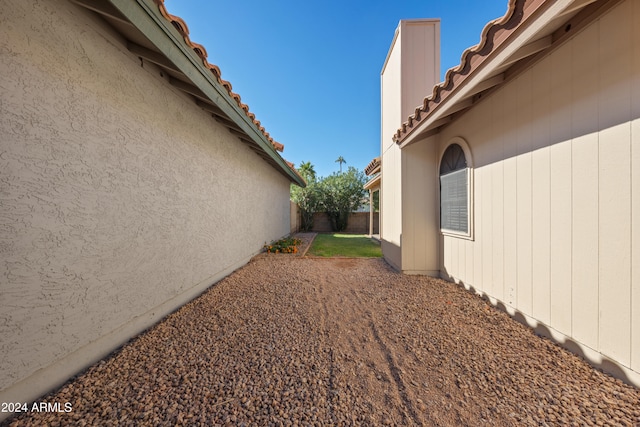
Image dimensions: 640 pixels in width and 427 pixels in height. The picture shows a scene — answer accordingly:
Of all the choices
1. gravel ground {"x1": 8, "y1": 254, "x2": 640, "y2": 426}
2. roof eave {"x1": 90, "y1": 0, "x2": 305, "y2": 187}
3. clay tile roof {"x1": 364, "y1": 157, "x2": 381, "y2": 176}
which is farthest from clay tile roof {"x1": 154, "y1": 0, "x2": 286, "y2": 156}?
clay tile roof {"x1": 364, "y1": 157, "x2": 381, "y2": 176}

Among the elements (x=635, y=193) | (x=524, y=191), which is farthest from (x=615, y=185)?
(x=524, y=191)

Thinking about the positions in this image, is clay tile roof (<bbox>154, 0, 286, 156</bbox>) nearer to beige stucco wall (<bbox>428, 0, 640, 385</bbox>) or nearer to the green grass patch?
beige stucco wall (<bbox>428, 0, 640, 385</bbox>)

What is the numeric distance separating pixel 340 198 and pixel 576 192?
13.5 m

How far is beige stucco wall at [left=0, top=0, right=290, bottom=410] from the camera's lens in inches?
65.1

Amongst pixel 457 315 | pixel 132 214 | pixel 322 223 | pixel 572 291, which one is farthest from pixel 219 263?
pixel 322 223

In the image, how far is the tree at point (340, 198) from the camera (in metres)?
15.7

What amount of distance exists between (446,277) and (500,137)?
9.84 feet

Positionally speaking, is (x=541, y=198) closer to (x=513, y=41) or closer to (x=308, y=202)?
(x=513, y=41)

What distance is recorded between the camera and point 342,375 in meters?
2.03

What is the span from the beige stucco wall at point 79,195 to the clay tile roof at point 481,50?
14.1ft

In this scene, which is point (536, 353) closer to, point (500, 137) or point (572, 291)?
point (572, 291)

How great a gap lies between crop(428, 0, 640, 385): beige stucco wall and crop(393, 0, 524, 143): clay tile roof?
91 cm

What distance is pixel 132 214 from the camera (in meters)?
2.66

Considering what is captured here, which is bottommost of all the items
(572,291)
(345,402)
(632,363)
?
(345,402)
